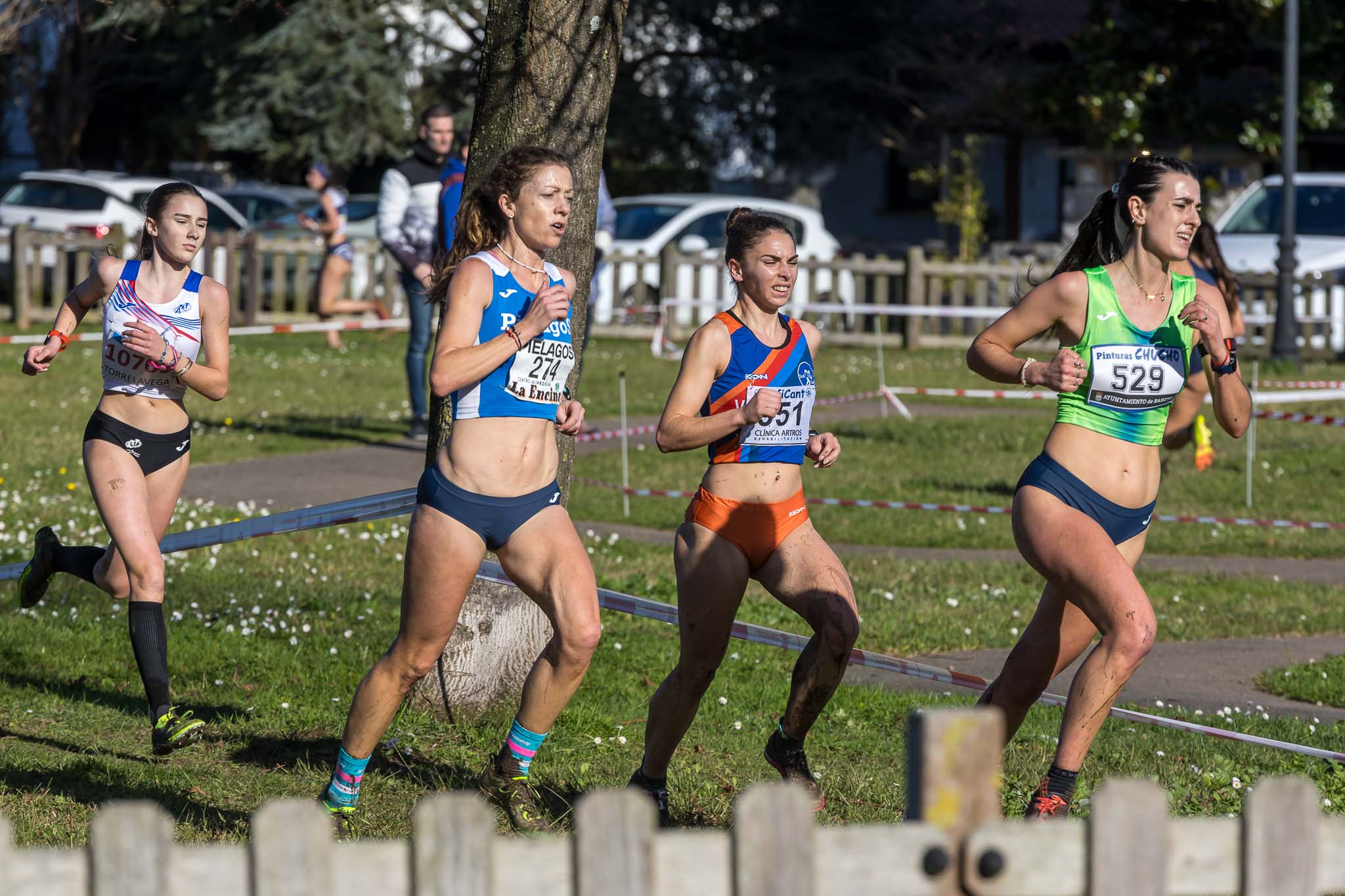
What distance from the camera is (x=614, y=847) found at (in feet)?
7.57

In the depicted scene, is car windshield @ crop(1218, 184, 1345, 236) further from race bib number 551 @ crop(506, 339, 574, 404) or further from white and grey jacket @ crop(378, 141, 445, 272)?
race bib number 551 @ crop(506, 339, 574, 404)

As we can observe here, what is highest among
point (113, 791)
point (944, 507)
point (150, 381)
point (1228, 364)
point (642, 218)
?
point (642, 218)

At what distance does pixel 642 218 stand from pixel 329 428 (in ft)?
36.4

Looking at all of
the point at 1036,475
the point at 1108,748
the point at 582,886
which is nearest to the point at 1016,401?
the point at 1108,748

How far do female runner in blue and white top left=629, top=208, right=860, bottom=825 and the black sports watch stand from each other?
117 centimetres

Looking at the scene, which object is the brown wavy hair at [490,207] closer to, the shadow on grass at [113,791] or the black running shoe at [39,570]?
the shadow on grass at [113,791]

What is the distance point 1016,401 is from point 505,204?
12133 mm

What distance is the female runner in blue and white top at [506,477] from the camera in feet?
15.0

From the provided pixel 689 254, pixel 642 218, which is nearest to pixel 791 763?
pixel 689 254

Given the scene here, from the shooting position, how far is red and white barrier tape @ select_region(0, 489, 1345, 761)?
18.2ft

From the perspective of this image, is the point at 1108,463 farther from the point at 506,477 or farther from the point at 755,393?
the point at 506,477

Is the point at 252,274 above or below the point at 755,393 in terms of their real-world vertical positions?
above

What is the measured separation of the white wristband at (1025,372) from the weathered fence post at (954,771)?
2.48m

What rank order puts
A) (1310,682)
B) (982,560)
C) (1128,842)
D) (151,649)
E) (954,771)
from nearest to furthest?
1. (1128,842)
2. (954,771)
3. (151,649)
4. (1310,682)
5. (982,560)
